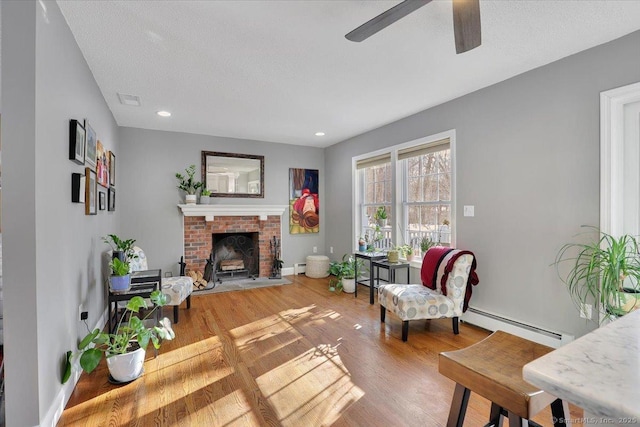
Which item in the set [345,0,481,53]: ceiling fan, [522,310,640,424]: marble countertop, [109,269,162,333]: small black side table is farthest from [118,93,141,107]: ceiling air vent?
[522,310,640,424]: marble countertop

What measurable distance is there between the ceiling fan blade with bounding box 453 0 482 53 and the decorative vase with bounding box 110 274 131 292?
3.05 metres

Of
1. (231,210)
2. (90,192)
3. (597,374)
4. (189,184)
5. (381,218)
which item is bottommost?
(597,374)

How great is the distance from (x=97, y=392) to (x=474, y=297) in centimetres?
336

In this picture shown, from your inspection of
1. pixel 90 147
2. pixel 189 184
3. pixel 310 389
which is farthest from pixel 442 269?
pixel 189 184

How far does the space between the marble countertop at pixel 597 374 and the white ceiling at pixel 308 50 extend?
6.45 feet

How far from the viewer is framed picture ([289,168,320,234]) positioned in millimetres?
→ 5875

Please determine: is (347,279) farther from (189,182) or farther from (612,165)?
(612,165)

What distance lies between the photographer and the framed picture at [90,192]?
2486mm

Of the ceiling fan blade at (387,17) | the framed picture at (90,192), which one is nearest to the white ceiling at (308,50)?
the ceiling fan blade at (387,17)

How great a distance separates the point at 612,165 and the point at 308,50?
241 centimetres

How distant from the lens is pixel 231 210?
205 inches

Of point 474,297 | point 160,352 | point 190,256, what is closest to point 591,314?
point 474,297

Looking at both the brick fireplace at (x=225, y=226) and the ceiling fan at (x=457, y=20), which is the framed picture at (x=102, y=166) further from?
the ceiling fan at (x=457, y=20)

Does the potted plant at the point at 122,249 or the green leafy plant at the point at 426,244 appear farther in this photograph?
the green leafy plant at the point at 426,244
